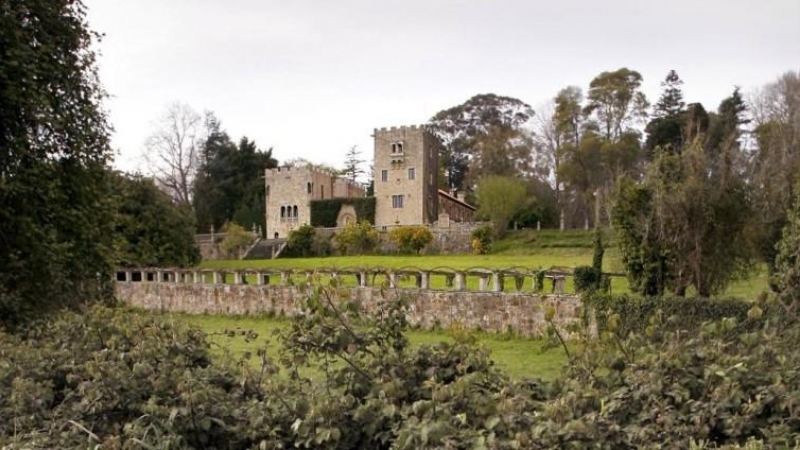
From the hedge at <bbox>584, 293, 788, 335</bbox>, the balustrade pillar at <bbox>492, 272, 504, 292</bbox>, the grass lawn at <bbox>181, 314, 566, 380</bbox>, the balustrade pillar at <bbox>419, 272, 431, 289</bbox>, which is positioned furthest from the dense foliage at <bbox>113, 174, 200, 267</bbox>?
the hedge at <bbox>584, 293, 788, 335</bbox>

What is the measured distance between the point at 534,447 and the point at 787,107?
43586mm

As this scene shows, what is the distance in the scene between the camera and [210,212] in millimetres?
54406

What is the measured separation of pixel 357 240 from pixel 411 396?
127 feet

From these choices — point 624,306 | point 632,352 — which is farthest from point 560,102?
point 632,352

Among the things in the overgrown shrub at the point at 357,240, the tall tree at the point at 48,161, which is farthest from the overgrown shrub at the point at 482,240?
the tall tree at the point at 48,161

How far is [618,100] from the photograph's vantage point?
1801 inches

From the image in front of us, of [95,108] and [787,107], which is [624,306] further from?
[787,107]

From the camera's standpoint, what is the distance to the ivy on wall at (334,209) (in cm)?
4825

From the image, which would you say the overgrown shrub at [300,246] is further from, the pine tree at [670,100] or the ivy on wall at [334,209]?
the pine tree at [670,100]

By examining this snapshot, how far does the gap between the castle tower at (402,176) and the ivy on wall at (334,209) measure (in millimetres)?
559

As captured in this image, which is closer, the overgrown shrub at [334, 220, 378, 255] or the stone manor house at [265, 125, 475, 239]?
the overgrown shrub at [334, 220, 378, 255]

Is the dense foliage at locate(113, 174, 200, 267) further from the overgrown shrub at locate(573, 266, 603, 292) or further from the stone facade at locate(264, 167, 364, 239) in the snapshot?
the overgrown shrub at locate(573, 266, 603, 292)

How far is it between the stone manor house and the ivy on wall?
324mm

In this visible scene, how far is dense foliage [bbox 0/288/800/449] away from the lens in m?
2.02
